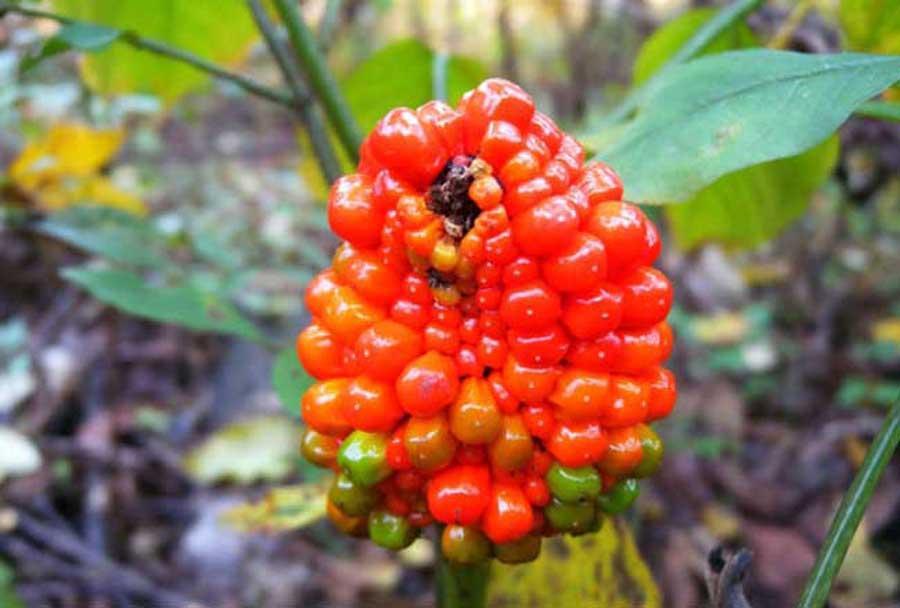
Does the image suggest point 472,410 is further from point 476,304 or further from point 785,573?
point 785,573

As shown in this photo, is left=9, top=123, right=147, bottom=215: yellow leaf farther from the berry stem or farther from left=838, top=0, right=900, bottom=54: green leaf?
left=838, top=0, right=900, bottom=54: green leaf

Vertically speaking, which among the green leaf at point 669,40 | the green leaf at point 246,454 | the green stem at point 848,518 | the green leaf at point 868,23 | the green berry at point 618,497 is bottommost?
the green leaf at point 246,454

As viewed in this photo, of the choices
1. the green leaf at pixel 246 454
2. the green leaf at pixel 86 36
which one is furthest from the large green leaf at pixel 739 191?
the green leaf at pixel 246 454

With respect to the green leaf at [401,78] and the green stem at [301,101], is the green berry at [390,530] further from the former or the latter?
the green leaf at [401,78]

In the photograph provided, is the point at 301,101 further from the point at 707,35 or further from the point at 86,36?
the point at 707,35

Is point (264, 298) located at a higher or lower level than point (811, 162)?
lower

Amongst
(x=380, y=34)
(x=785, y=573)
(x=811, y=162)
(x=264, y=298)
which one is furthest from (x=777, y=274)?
(x=380, y=34)

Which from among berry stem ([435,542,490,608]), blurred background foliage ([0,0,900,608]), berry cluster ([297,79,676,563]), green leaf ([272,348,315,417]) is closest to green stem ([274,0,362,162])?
blurred background foliage ([0,0,900,608])
